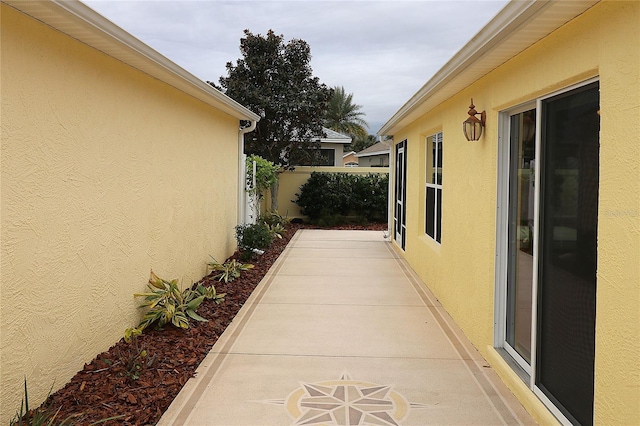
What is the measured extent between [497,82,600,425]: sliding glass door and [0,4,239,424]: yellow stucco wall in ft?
11.5

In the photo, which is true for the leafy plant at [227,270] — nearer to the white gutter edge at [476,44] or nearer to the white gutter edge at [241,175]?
the white gutter edge at [241,175]

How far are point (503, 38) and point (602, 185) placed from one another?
139 centimetres

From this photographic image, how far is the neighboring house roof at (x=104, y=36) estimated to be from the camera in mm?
3553

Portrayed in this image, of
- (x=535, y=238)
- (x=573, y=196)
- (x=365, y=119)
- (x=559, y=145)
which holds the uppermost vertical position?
(x=365, y=119)

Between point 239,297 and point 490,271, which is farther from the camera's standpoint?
point 239,297

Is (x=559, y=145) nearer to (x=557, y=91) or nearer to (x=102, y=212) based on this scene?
(x=557, y=91)

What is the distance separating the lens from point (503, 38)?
388 centimetres

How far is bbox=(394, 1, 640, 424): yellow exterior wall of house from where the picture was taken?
107 inches

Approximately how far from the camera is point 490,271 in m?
5.10

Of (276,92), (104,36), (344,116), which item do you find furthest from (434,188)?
(344,116)

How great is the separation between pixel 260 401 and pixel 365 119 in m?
34.4

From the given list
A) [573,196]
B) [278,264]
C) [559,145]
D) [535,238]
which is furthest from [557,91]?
[278,264]

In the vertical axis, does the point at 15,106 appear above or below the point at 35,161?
above

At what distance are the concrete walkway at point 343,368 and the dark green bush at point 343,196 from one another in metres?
10.0
